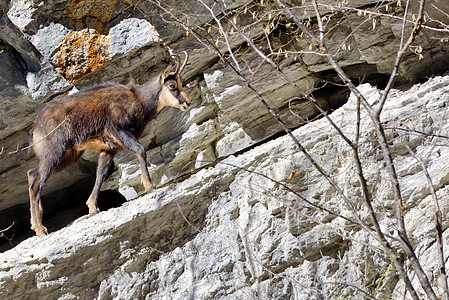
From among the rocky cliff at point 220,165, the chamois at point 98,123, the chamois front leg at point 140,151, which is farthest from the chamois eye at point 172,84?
the chamois front leg at point 140,151

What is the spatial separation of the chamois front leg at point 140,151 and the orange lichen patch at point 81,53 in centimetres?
102

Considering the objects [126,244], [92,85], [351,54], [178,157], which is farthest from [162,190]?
[351,54]

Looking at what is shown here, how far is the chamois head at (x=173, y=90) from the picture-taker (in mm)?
8273

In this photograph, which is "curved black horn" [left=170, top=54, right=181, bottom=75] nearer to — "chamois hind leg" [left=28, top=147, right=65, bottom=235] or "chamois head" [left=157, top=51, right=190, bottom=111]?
"chamois head" [left=157, top=51, right=190, bottom=111]

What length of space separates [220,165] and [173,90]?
1.59 meters

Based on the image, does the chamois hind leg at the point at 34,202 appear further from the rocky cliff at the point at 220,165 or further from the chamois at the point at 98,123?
the rocky cliff at the point at 220,165

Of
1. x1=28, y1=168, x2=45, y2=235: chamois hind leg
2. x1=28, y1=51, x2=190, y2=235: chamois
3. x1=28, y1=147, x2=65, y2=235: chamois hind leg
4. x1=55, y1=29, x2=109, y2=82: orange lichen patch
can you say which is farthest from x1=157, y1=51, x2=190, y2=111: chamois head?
x1=28, y1=168, x2=45, y2=235: chamois hind leg

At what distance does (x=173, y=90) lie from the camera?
8312mm

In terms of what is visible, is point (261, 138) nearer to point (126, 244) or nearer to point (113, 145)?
point (113, 145)

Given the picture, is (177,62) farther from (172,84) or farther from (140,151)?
(140,151)

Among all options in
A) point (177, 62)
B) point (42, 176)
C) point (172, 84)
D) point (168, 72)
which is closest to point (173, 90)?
point (172, 84)

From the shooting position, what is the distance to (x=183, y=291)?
21.9 ft

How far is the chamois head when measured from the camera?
827 cm

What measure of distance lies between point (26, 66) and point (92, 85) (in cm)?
89
